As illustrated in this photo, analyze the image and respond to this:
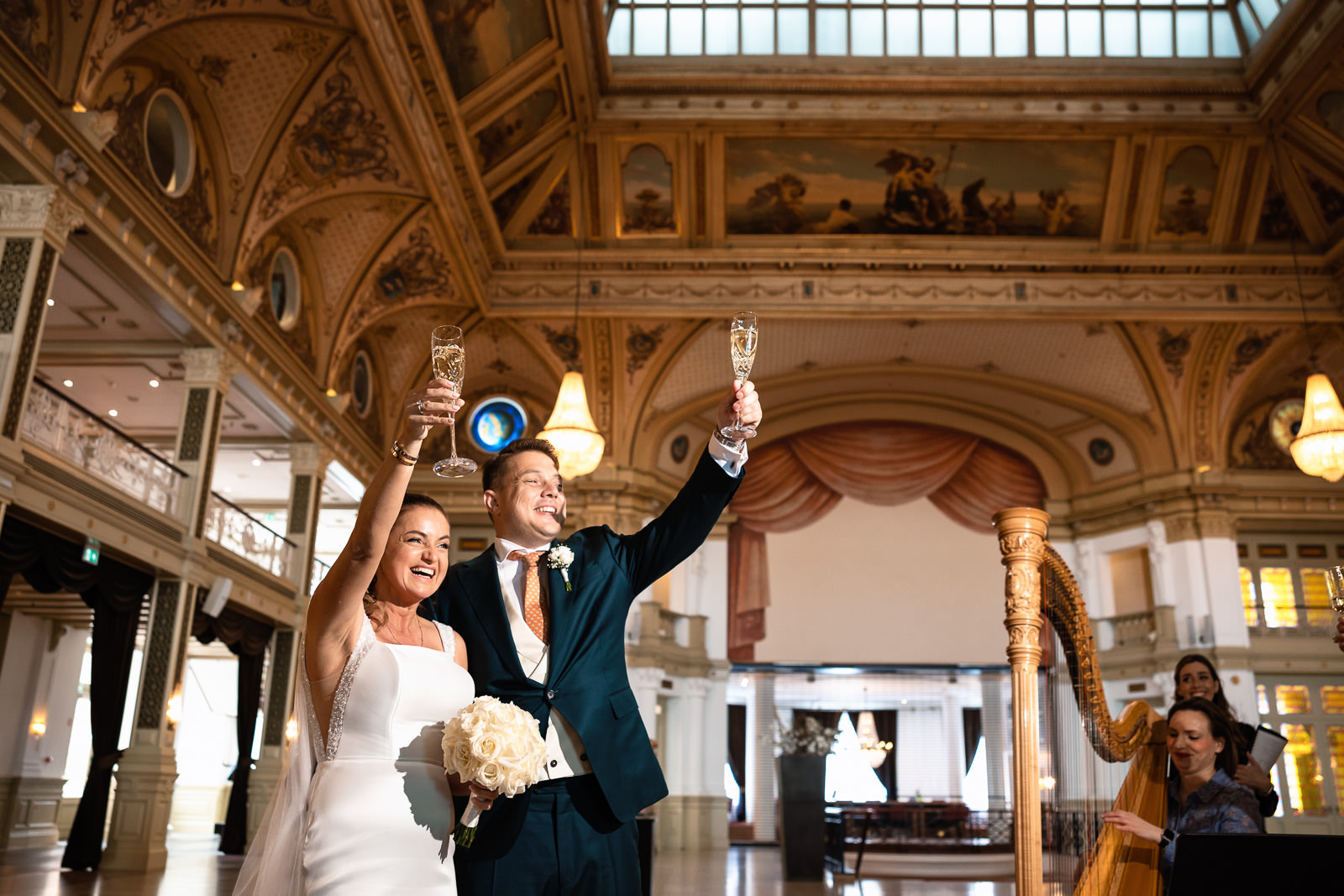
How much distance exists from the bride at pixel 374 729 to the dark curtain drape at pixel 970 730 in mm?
23309

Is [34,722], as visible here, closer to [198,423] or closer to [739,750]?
[198,423]

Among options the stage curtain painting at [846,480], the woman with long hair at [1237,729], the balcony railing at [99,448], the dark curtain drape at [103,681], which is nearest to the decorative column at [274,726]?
the dark curtain drape at [103,681]

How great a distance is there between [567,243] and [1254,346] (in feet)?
32.6

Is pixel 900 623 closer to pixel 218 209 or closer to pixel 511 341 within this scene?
pixel 511 341

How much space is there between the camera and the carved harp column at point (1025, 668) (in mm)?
4145

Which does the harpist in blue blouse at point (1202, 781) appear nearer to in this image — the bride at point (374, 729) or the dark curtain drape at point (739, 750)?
the bride at point (374, 729)

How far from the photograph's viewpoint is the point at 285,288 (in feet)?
40.9

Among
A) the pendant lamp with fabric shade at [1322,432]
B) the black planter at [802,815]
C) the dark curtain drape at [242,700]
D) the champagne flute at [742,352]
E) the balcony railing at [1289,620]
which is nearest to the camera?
the champagne flute at [742,352]

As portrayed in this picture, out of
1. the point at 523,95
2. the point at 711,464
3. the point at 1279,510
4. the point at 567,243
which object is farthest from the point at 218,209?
the point at 1279,510

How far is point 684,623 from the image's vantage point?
56.7 ft

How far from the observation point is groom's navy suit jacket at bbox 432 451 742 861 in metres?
2.34

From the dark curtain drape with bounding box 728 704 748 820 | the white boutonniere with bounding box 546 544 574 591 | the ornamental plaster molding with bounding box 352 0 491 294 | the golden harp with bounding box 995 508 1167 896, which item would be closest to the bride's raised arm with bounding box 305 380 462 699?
the white boutonniere with bounding box 546 544 574 591

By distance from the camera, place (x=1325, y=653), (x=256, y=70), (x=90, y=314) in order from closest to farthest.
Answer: (x=256, y=70)
(x=90, y=314)
(x=1325, y=653)

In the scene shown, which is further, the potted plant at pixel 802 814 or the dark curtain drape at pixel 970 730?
the dark curtain drape at pixel 970 730
